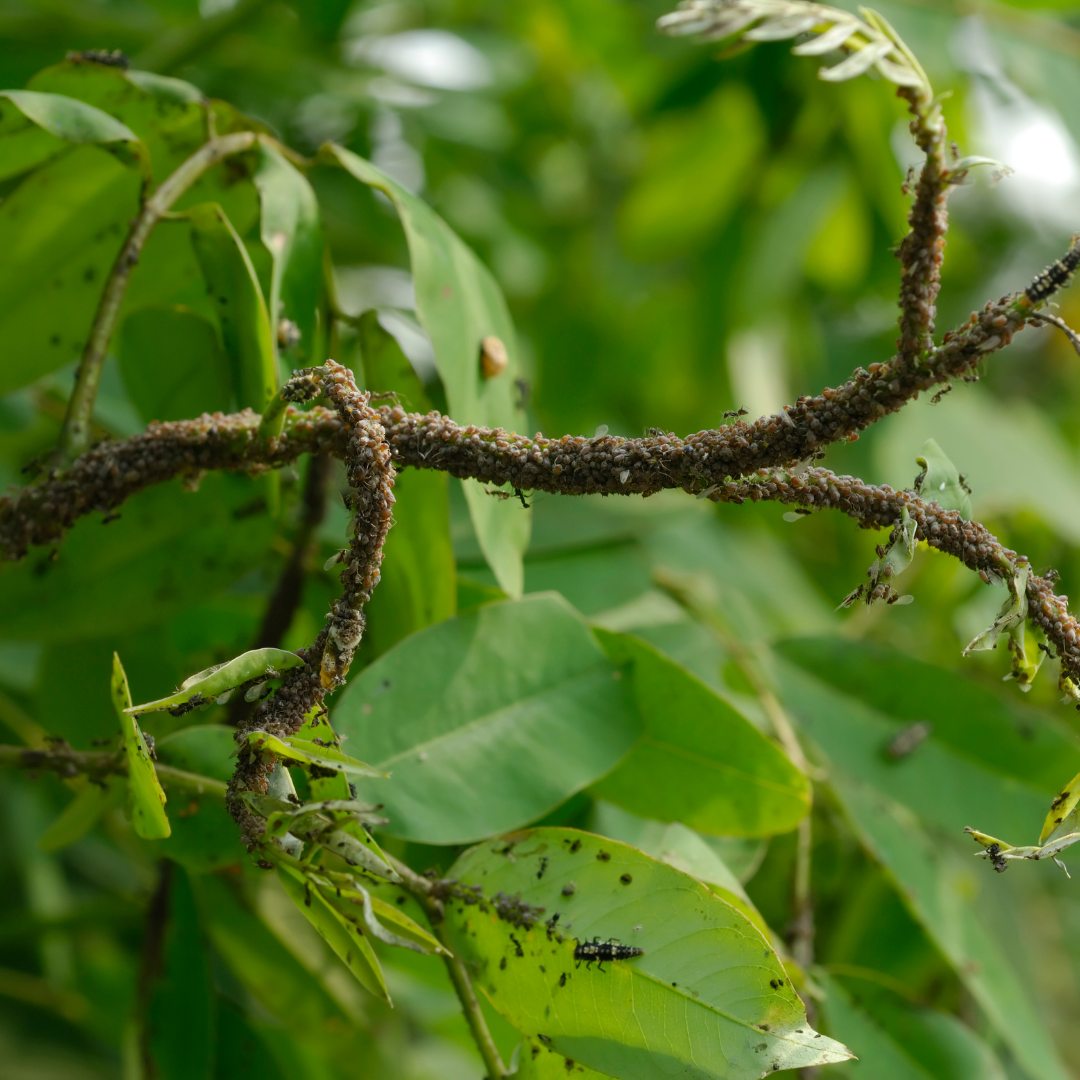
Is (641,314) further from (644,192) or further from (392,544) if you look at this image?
(392,544)

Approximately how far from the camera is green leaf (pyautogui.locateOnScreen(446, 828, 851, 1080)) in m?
0.43

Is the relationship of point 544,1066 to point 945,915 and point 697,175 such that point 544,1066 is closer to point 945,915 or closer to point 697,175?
point 945,915

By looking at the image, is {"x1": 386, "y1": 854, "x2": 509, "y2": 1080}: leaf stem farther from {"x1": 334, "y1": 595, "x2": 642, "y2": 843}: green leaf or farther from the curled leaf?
the curled leaf

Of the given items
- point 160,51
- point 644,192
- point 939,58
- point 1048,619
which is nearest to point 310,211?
Result: point 1048,619

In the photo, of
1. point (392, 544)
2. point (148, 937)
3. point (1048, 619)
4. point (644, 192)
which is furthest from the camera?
point (644, 192)

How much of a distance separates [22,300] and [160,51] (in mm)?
536

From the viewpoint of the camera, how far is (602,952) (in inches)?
17.8

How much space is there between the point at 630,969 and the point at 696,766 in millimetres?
183

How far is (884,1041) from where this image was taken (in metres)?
0.67

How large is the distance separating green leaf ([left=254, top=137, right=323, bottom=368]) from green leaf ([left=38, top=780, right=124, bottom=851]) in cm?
26

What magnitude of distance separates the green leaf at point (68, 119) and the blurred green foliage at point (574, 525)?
3 cm

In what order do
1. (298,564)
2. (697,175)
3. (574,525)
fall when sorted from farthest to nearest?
(697,175), (574,525), (298,564)

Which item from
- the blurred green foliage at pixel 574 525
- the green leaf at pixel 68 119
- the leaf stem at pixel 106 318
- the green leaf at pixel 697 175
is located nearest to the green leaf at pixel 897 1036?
the blurred green foliage at pixel 574 525

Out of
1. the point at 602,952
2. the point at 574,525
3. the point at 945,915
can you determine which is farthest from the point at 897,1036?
the point at 574,525
